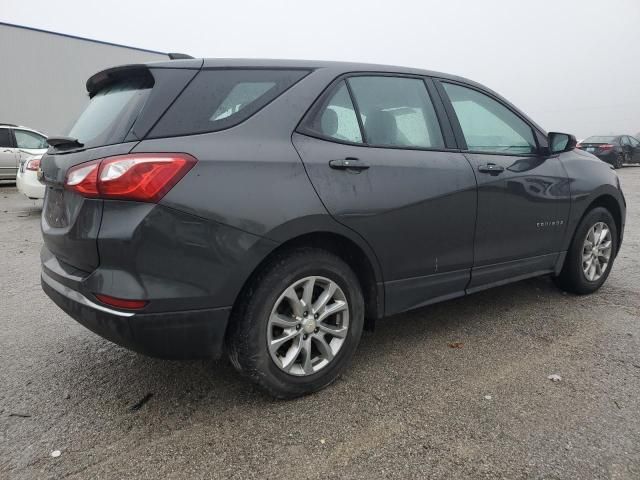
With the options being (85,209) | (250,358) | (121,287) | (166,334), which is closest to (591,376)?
(250,358)

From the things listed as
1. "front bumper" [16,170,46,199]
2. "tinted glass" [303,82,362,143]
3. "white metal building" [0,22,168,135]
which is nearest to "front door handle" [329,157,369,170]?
"tinted glass" [303,82,362,143]

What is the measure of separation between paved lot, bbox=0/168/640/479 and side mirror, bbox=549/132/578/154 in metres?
1.27

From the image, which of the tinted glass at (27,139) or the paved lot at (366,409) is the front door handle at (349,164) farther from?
the tinted glass at (27,139)

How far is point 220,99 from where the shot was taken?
93.3 inches

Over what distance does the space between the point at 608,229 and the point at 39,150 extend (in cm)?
1252

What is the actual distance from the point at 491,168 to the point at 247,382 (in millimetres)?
2027

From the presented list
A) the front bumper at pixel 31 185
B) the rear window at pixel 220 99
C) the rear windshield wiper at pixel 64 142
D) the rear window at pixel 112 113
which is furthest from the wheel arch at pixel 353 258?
the front bumper at pixel 31 185

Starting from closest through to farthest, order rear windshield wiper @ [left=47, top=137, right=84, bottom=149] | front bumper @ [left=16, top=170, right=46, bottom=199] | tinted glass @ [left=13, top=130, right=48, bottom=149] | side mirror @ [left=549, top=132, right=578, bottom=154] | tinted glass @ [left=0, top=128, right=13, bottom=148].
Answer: rear windshield wiper @ [left=47, top=137, right=84, bottom=149]
side mirror @ [left=549, top=132, right=578, bottom=154]
front bumper @ [left=16, top=170, right=46, bottom=199]
tinted glass @ [left=0, top=128, right=13, bottom=148]
tinted glass @ [left=13, top=130, right=48, bottom=149]

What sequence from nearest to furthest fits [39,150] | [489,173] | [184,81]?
[184,81]
[489,173]
[39,150]

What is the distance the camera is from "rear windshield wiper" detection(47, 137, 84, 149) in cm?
253

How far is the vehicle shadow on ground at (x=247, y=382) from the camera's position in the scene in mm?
2590

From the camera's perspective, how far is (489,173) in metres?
3.28

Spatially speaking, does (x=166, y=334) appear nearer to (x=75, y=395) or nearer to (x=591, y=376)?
(x=75, y=395)

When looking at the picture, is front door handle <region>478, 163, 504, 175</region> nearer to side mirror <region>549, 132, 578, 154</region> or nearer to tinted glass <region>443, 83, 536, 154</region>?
tinted glass <region>443, 83, 536, 154</region>
